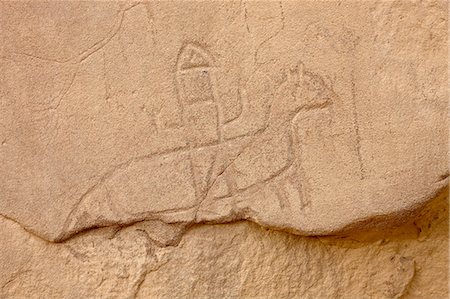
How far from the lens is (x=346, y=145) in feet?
5.62

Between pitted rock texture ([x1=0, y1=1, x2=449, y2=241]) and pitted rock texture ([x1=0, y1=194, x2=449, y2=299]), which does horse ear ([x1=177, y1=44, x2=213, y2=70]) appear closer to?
pitted rock texture ([x1=0, y1=1, x2=449, y2=241])

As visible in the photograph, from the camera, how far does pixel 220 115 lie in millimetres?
1729

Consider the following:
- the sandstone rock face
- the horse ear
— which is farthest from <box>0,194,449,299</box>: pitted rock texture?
the horse ear

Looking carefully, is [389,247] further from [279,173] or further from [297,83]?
[297,83]

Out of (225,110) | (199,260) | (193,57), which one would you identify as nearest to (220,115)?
(225,110)

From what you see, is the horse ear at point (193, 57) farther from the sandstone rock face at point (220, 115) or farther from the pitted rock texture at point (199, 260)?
the pitted rock texture at point (199, 260)

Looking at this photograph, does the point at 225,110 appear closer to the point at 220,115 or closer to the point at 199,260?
the point at 220,115

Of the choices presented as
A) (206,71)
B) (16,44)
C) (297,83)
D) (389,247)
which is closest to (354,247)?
(389,247)

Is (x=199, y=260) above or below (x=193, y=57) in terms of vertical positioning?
below

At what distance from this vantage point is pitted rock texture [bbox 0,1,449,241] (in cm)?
170

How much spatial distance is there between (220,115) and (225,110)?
0.05 ft

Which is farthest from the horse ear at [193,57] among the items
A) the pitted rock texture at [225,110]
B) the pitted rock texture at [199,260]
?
the pitted rock texture at [199,260]

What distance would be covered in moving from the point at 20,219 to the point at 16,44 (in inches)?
15.9

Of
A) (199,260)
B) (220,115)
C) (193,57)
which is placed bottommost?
(199,260)
